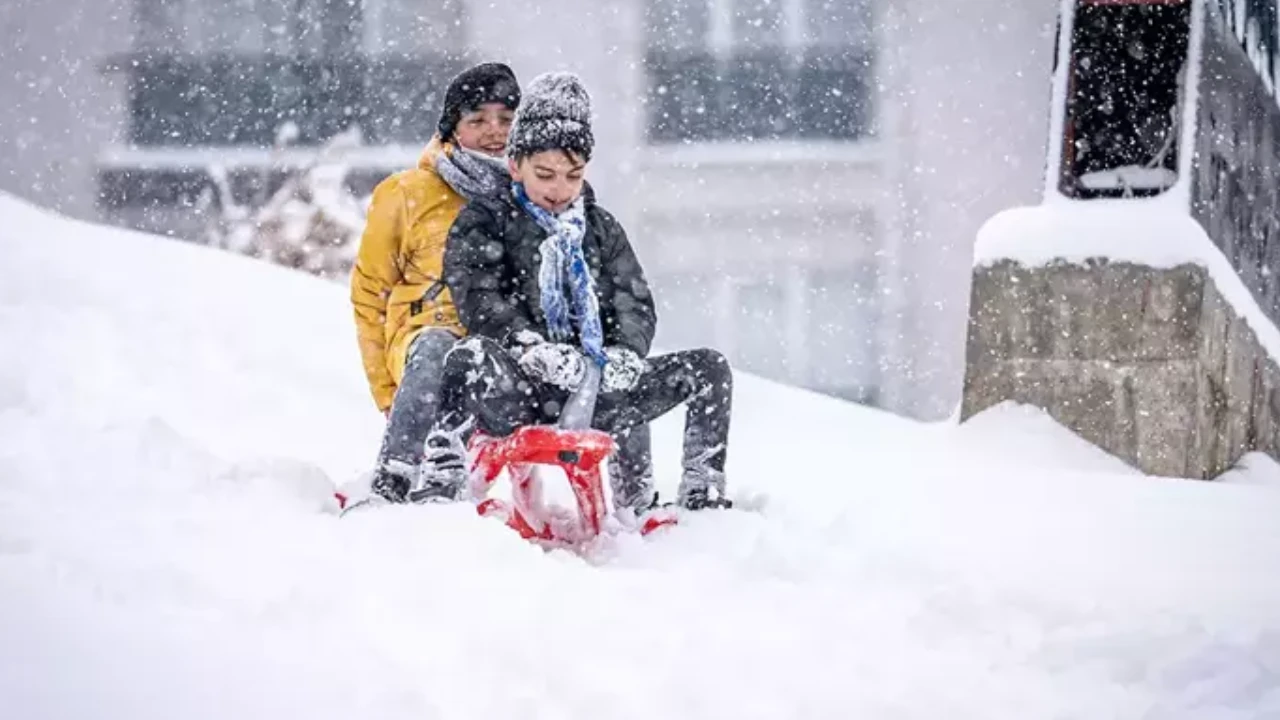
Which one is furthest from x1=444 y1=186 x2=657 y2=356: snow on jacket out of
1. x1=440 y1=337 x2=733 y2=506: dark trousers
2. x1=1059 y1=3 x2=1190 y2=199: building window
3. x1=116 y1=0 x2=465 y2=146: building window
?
x1=116 y1=0 x2=465 y2=146: building window

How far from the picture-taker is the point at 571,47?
16406mm

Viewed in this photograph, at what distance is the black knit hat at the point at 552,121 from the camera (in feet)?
13.2

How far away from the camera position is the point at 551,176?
4047 mm

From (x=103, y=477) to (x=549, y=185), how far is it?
55.0 inches

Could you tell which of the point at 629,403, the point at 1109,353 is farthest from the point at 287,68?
the point at 629,403

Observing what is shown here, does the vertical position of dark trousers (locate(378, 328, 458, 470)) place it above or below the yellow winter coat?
below

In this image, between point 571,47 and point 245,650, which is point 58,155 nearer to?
point 571,47

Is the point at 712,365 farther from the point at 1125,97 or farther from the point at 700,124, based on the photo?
the point at 700,124

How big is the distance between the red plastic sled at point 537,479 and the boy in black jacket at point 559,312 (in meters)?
0.11

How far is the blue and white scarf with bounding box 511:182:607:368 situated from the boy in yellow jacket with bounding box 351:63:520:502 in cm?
24

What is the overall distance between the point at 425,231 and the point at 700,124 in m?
12.1

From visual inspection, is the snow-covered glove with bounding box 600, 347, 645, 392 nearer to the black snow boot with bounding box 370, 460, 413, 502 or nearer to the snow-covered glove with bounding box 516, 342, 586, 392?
the snow-covered glove with bounding box 516, 342, 586, 392

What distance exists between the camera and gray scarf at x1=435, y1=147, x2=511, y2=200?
13.9 feet

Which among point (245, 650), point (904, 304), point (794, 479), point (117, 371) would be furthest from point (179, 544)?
point (904, 304)
